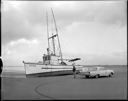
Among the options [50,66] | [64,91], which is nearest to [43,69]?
[50,66]

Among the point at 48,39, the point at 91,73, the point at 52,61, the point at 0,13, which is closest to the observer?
the point at 0,13

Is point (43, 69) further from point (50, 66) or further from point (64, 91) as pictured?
point (64, 91)

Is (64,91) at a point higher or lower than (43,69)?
higher

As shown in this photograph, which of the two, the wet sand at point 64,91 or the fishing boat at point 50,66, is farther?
the fishing boat at point 50,66

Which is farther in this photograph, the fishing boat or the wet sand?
the fishing boat

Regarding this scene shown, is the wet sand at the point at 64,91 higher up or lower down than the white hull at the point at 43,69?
higher up

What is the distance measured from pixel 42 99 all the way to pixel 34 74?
75.7 feet

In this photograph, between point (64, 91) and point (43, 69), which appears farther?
point (43, 69)

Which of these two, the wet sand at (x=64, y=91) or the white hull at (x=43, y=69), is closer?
the wet sand at (x=64, y=91)

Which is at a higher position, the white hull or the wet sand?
the wet sand

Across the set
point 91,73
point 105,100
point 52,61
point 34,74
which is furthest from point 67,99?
point 52,61

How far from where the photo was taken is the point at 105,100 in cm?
1037

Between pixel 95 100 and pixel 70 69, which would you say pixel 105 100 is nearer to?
pixel 95 100

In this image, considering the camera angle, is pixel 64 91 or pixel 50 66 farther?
pixel 50 66
